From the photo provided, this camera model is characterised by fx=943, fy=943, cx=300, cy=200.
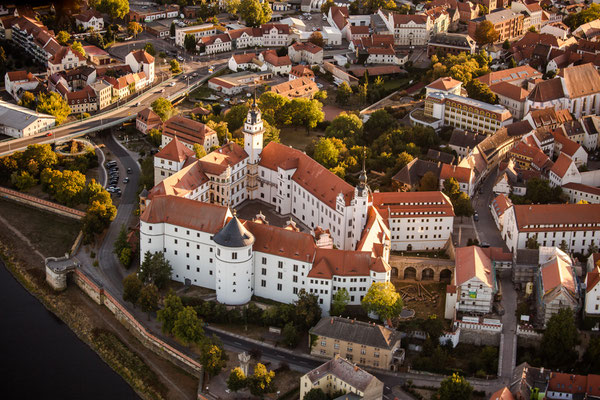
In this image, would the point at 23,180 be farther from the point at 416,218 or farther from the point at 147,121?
the point at 416,218

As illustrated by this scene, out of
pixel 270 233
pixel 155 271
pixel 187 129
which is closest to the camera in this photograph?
pixel 270 233

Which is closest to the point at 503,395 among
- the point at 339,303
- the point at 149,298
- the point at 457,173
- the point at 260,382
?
the point at 339,303

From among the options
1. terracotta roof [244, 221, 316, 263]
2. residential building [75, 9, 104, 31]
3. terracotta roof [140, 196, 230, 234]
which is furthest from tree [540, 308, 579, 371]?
residential building [75, 9, 104, 31]

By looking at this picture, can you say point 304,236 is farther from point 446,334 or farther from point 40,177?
point 40,177

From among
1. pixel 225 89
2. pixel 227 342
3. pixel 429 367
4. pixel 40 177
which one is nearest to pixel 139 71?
pixel 225 89

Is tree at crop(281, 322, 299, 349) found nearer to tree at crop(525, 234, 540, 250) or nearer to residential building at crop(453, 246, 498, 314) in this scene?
residential building at crop(453, 246, 498, 314)

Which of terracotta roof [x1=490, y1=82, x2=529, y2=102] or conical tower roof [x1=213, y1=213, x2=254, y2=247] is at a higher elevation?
conical tower roof [x1=213, y1=213, x2=254, y2=247]
